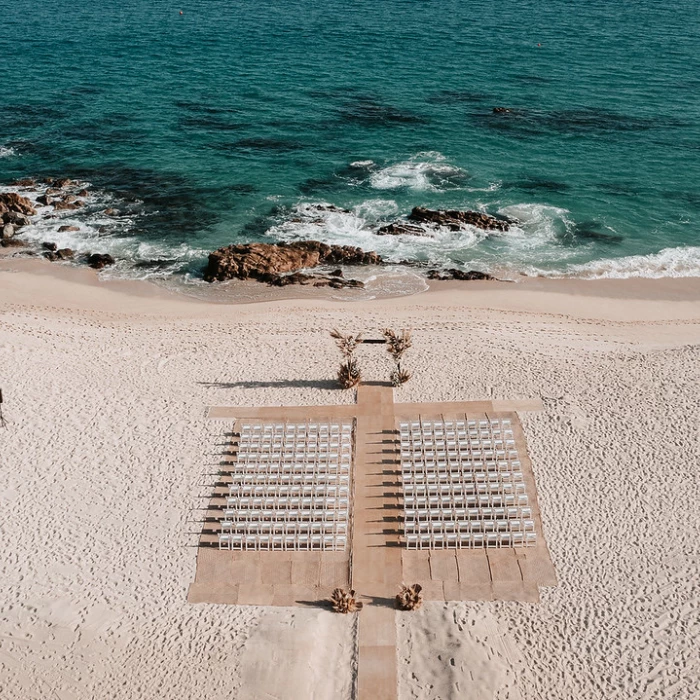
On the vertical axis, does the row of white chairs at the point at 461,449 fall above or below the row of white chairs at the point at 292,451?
above

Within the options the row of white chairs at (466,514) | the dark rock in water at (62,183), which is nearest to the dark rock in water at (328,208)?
the dark rock in water at (62,183)

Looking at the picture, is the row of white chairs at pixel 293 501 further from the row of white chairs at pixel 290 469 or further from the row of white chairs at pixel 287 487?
the row of white chairs at pixel 290 469

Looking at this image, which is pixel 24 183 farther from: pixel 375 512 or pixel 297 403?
pixel 375 512

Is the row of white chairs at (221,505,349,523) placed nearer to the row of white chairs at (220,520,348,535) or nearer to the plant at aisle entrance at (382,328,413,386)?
the row of white chairs at (220,520,348,535)

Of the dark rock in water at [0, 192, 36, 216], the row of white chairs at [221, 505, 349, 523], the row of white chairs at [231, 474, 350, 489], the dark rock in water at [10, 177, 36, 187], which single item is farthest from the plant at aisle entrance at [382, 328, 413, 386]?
the dark rock in water at [10, 177, 36, 187]

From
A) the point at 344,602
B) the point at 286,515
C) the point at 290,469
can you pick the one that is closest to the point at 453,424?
the point at 290,469

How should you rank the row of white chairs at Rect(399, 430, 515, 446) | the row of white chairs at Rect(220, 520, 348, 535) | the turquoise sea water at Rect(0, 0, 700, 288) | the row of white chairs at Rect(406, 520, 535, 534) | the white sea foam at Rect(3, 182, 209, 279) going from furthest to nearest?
the turquoise sea water at Rect(0, 0, 700, 288)
the white sea foam at Rect(3, 182, 209, 279)
the row of white chairs at Rect(399, 430, 515, 446)
the row of white chairs at Rect(220, 520, 348, 535)
the row of white chairs at Rect(406, 520, 535, 534)
